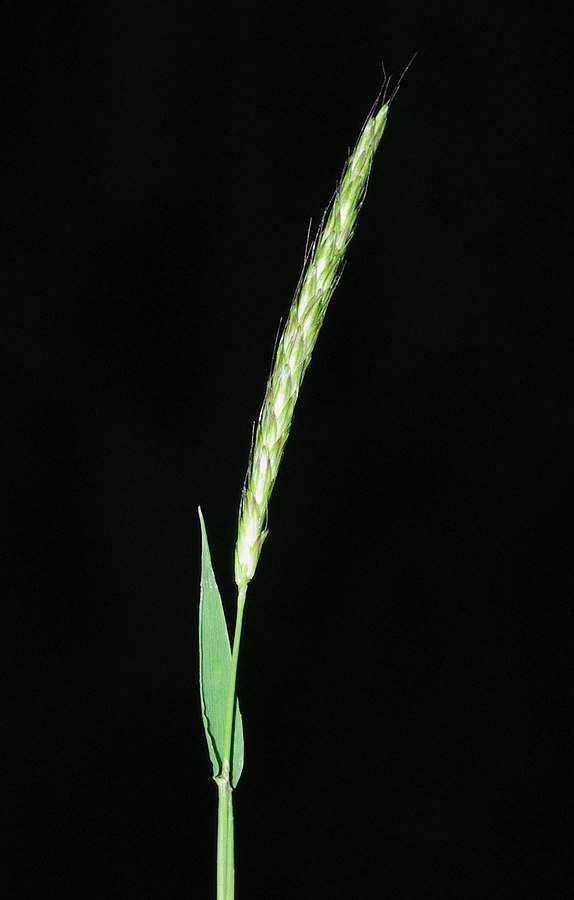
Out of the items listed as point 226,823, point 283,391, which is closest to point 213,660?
point 226,823

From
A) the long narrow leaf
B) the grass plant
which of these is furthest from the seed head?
the long narrow leaf

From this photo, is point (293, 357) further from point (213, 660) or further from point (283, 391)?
point (213, 660)

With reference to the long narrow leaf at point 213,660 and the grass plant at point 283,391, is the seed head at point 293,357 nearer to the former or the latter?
the grass plant at point 283,391

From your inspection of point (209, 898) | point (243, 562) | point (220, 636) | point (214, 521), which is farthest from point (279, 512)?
point (243, 562)

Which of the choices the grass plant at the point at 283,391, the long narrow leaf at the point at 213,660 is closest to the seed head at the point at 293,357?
the grass plant at the point at 283,391

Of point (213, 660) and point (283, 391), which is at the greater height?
point (283, 391)

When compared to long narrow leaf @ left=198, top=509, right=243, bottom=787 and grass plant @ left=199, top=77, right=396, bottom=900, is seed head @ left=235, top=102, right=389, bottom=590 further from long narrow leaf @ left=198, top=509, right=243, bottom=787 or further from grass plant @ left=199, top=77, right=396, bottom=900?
long narrow leaf @ left=198, top=509, right=243, bottom=787

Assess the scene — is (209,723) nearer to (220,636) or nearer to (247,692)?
(220,636)
